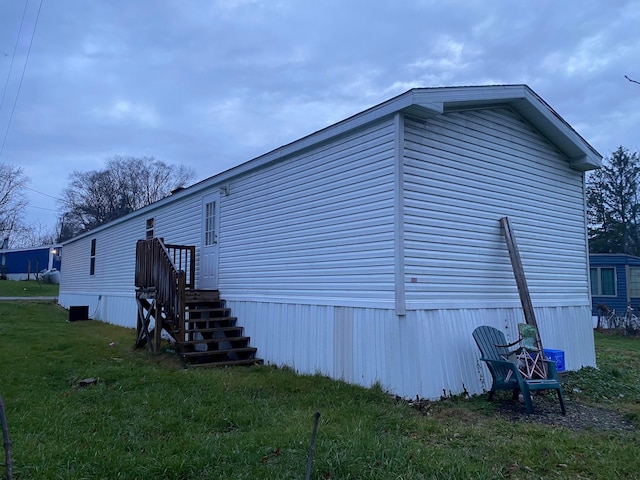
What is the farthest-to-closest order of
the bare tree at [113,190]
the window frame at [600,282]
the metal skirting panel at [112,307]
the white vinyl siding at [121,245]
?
the bare tree at [113,190] < the window frame at [600,282] < the metal skirting panel at [112,307] < the white vinyl siding at [121,245]

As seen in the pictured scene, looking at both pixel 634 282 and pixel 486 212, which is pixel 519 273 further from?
pixel 634 282

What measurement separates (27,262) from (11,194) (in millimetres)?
5589

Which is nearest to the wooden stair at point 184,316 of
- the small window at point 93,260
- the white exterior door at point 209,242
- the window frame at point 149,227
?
the white exterior door at point 209,242

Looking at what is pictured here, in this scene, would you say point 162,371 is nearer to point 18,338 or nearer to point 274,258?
point 274,258

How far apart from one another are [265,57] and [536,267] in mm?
10942

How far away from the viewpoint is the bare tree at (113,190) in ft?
143

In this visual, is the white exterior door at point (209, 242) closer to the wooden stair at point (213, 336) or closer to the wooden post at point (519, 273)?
the wooden stair at point (213, 336)

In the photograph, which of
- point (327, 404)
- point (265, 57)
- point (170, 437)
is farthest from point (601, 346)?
point (265, 57)

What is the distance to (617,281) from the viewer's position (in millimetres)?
17891

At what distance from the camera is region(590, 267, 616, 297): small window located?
18016 millimetres

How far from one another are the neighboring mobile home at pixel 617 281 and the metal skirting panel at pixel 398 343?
12.0 m

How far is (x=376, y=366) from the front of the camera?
5.81 m

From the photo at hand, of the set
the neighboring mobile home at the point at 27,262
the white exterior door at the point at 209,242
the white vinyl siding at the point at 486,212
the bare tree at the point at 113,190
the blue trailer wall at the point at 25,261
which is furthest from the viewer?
the bare tree at the point at 113,190

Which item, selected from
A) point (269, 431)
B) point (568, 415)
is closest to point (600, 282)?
point (568, 415)
